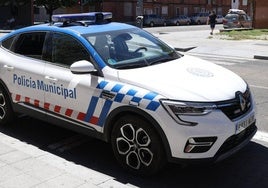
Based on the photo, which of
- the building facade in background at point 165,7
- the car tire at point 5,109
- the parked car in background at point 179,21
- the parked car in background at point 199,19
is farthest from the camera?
the parked car in background at point 199,19

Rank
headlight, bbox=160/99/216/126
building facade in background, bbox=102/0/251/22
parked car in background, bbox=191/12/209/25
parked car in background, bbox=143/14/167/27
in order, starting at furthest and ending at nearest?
1. parked car in background, bbox=191/12/209/25
2. building facade in background, bbox=102/0/251/22
3. parked car in background, bbox=143/14/167/27
4. headlight, bbox=160/99/216/126

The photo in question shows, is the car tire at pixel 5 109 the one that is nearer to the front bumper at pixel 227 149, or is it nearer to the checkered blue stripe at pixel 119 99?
the checkered blue stripe at pixel 119 99

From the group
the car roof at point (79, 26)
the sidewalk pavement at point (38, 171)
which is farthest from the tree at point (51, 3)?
the sidewalk pavement at point (38, 171)

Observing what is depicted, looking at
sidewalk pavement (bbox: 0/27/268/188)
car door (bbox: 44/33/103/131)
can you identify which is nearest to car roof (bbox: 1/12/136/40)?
car door (bbox: 44/33/103/131)

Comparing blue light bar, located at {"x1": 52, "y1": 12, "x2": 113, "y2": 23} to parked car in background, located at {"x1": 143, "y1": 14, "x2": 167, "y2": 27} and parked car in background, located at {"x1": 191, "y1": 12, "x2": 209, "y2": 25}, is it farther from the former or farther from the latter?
parked car in background, located at {"x1": 191, "y1": 12, "x2": 209, "y2": 25}

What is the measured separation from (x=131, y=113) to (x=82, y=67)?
74 cm

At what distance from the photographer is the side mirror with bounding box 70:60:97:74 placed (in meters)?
4.66

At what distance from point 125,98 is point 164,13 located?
58.6 metres

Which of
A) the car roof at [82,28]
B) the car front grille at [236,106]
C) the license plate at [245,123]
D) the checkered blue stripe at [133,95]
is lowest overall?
the license plate at [245,123]

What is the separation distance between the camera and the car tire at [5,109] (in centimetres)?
599

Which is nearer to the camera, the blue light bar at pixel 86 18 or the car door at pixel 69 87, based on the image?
the car door at pixel 69 87

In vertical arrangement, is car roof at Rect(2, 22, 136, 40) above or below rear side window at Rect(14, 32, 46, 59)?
above

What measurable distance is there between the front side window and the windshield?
0.15 meters

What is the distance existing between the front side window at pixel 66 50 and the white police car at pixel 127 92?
1 cm
